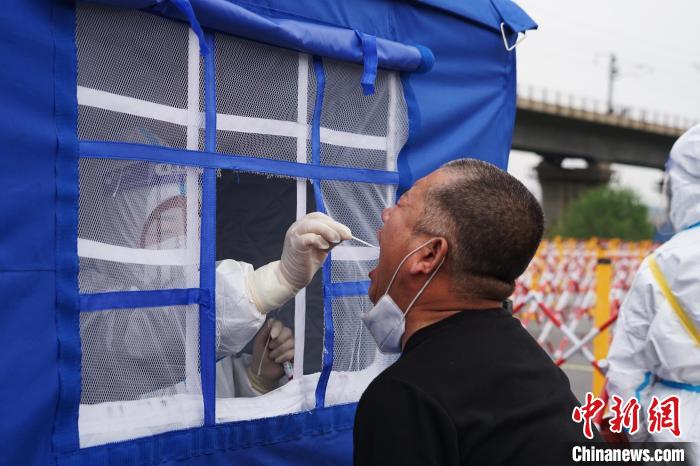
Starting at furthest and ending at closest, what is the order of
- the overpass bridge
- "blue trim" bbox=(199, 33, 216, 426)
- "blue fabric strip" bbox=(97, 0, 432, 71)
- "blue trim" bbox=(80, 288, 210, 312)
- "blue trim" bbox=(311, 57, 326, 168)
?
the overpass bridge, "blue trim" bbox=(311, 57, 326, 168), "blue trim" bbox=(199, 33, 216, 426), "blue fabric strip" bbox=(97, 0, 432, 71), "blue trim" bbox=(80, 288, 210, 312)

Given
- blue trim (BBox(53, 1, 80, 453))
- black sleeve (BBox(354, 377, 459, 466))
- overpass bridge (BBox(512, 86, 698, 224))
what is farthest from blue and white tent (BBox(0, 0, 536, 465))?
overpass bridge (BBox(512, 86, 698, 224))

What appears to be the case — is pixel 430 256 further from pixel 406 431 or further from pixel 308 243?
pixel 308 243

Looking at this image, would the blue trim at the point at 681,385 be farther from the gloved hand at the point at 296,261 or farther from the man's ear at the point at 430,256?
the man's ear at the point at 430,256

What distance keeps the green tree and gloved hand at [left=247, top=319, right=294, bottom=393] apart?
118 feet

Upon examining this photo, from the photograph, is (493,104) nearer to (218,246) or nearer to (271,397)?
(218,246)

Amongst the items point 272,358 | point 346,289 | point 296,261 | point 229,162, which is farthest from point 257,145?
point 272,358

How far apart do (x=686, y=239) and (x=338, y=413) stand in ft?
4.92

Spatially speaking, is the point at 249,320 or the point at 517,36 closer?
the point at 249,320

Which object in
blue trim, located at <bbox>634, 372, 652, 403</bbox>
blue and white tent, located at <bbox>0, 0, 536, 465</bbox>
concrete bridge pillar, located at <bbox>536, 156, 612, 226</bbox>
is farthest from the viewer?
concrete bridge pillar, located at <bbox>536, 156, 612, 226</bbox>

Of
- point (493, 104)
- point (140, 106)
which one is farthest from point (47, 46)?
point (493, 104)

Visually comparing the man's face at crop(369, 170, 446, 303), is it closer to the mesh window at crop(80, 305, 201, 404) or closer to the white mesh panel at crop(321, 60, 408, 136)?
the mesh window at crop(80, 305, 201, 404)

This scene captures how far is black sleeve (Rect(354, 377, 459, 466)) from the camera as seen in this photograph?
1.39 m

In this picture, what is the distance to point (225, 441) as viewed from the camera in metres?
2.39

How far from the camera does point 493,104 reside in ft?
11.5
